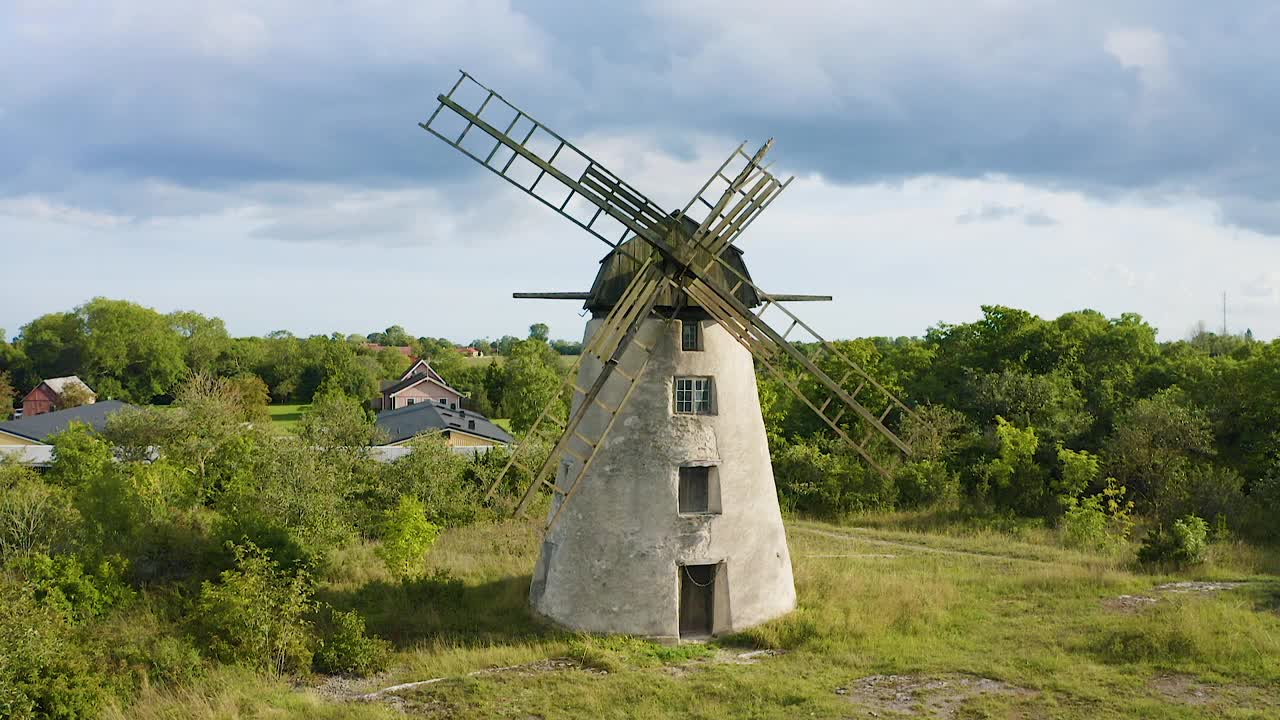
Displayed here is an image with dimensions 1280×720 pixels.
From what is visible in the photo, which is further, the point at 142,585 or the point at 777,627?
the point at 142,585

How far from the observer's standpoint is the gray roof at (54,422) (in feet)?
167

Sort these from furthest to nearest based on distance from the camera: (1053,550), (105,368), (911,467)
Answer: (105,368) < (911,467) < (1053,550)

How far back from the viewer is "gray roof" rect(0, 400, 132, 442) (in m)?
50.9

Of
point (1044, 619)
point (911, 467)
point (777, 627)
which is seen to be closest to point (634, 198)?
point (777, 627)

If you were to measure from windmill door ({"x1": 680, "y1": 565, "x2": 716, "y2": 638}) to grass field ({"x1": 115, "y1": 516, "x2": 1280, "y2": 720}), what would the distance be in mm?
922

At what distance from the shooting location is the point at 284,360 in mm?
103062

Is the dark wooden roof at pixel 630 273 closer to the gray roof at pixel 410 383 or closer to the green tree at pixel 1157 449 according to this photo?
the green tree at pixel 1157 449

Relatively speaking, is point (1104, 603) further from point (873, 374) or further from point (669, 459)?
point (873, 374)

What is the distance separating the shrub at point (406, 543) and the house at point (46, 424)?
34.0 m

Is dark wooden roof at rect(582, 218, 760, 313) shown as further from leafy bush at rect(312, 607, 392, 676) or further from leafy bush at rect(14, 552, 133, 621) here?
leafy bush at rect(14, 552, 133, 621)

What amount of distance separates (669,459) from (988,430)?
23345 millimetres

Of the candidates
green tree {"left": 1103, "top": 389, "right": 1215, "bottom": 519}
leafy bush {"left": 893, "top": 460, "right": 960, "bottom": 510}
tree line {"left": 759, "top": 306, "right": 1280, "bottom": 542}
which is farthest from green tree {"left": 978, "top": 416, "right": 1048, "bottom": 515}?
green tree {"left": 1103, "top": 389, "right": 1215, "bottom": 519}

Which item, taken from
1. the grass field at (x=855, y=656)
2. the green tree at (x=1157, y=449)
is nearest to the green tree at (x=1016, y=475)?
the green tree at (x=1157, y=449)

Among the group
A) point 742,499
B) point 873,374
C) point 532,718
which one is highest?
point 873,374
